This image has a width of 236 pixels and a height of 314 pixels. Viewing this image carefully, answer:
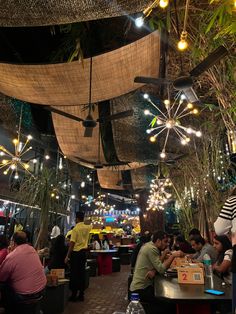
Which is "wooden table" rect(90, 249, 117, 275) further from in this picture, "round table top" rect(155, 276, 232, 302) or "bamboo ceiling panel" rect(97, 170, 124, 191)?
"round table top" rect(155, 276, 232, 302)

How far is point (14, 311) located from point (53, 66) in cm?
381

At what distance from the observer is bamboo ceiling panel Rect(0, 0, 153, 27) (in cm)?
335

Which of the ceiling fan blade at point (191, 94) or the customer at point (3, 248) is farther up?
the ceiling fan blade at point (191, 94)

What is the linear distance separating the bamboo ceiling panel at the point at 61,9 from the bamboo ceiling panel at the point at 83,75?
1.35 metres

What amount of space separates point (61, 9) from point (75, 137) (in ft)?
17.8

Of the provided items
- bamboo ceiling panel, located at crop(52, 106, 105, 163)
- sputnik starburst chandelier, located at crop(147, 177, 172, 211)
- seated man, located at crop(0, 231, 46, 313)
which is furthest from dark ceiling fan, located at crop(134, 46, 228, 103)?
sputnik starburst chandelier, located at crop(147, 177, 172, 211)

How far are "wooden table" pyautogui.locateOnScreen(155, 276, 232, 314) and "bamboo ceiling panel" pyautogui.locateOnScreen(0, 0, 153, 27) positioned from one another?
2.90 metres

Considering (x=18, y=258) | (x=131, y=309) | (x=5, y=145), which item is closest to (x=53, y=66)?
(x=18, y=258)

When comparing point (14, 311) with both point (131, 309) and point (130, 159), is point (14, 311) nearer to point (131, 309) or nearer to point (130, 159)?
point (131, 309)

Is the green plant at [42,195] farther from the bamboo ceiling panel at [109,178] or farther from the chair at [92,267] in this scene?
the bamboo ceiling panel at [109,178]

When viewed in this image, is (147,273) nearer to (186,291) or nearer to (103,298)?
(186,291)

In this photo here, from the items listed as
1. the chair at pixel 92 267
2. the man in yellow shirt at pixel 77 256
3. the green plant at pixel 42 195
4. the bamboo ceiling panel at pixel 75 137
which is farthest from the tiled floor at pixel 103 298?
the bamboo ceiling panel at pixel 75 137

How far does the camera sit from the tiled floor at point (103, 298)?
534 cm

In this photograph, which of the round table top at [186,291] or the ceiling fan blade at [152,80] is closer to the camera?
the round table top at [186,291]
